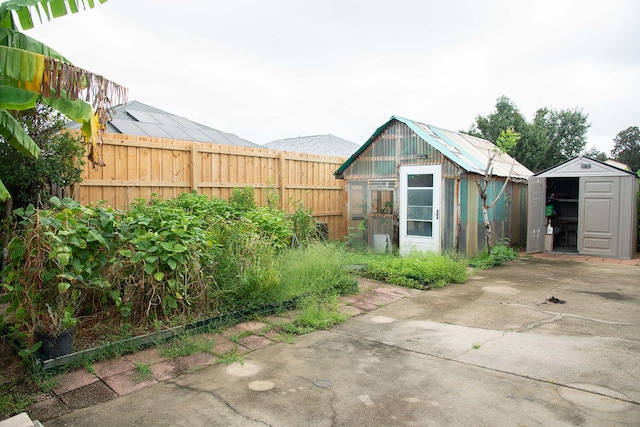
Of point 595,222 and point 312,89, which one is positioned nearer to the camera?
point 595,222

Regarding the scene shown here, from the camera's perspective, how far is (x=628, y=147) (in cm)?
2877

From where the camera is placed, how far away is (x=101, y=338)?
3986 mm

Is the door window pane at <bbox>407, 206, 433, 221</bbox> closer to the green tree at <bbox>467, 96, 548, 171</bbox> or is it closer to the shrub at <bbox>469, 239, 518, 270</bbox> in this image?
the shrub at <bbox>469, 239, 518, 270</bbox>

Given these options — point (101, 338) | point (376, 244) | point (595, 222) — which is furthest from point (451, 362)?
point (595, 222)

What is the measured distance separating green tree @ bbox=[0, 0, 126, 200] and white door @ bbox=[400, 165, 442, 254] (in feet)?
21.1

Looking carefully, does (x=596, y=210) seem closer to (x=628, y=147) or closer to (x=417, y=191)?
(x=417, y=191)

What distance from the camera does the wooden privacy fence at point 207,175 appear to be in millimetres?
6543

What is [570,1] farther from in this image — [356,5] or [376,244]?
[376,244]

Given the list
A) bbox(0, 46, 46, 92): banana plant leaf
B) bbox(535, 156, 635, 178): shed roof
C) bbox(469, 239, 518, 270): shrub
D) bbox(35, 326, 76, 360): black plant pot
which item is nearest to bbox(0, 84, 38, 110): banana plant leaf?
bbox(0, 46, 46, 92): banana plant leaf

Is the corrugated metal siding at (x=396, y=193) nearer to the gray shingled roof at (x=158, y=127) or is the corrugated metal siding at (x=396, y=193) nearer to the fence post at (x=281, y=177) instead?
the fence post at (x=281, y=177)

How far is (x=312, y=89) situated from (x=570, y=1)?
1303cm

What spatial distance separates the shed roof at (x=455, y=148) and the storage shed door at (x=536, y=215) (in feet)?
1.71

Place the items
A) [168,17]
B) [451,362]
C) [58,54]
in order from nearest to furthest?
[451,362] → [58,54] → [168,17]

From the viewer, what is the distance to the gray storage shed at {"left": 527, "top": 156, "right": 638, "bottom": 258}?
9773 millimetres
